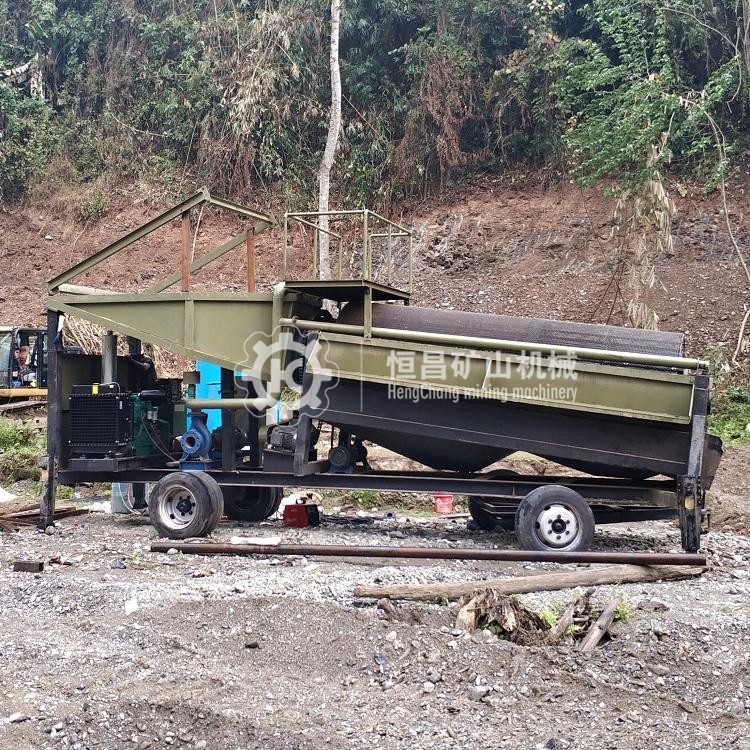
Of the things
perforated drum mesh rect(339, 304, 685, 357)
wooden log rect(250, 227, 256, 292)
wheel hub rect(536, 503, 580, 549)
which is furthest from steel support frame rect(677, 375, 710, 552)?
wooden log rect(250, 227, 256, 292)

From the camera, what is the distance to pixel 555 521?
8.93 m

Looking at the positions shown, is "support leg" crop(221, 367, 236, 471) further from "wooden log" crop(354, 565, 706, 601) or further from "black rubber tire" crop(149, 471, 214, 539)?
"wooden log" crop(354, 565, 706, 601)

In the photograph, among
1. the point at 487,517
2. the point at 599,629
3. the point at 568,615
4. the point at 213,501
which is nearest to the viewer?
the point at 599,629

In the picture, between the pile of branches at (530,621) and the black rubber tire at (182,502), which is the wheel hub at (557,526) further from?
the black rubber tire at (182,502)

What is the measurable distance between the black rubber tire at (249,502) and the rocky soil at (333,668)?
9.65 feet

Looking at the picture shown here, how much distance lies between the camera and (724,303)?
19.4 meters

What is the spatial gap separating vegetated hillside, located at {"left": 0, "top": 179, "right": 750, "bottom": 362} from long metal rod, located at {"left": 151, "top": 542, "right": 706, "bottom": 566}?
11.7 metres

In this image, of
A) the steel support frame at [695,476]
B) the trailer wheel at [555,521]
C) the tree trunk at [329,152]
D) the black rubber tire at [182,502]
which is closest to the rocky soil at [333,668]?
the steel support frame at [695,476]

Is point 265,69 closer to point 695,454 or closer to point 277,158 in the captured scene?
point 277,158

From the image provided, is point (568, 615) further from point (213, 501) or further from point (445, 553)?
point (213, 501)

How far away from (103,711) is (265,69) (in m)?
23.1

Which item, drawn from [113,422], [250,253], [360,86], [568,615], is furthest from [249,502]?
[360,86]

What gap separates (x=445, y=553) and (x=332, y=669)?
2690 millimetres

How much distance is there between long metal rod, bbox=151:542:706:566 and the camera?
25.7 feet
